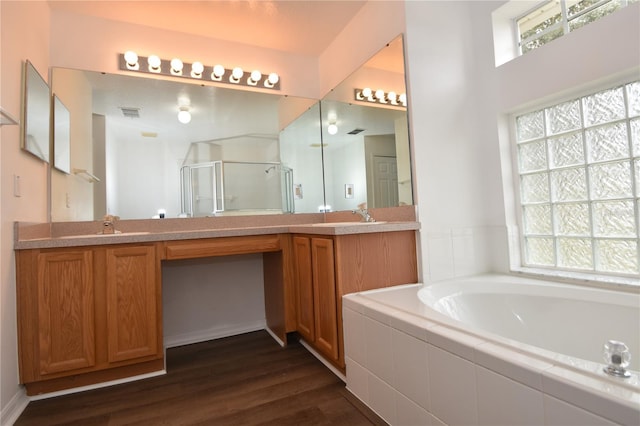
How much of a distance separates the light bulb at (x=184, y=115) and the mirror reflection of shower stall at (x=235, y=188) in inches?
14.3

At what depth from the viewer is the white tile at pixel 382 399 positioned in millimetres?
1357

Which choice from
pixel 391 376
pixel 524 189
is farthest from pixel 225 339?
pixel 524 189

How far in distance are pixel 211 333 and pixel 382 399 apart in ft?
5.26

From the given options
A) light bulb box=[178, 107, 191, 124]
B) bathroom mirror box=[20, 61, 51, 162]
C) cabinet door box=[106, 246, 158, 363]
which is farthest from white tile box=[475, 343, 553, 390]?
light bulb box=[178, 107, 191, 124]

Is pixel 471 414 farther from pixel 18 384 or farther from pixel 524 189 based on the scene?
pixel 18 384

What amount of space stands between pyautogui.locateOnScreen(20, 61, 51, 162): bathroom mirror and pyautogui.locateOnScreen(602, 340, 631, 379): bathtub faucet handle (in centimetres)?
257

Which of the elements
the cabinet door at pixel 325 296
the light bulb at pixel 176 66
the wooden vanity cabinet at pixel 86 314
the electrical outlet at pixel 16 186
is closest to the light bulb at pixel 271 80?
the light bulb at pixel 176 66

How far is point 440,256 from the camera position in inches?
81.4

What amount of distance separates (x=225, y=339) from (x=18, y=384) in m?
1.20

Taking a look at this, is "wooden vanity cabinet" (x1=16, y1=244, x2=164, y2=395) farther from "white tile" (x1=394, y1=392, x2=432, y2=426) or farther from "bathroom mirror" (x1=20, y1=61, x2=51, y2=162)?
"white tile" (x1=394, y1=392, x2=432, y2=426)

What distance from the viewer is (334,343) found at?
1.77m

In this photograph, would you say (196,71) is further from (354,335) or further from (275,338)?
(354,335)

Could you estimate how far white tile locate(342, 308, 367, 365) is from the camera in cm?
156

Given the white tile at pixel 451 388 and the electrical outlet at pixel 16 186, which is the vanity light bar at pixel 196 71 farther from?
the white tile at pixel 451 388
